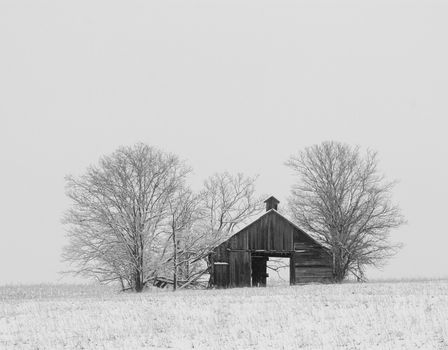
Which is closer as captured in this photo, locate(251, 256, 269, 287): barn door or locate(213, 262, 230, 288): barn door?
locate(213, 262, 230, 288): barn door

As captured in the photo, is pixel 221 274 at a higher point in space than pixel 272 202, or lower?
lower

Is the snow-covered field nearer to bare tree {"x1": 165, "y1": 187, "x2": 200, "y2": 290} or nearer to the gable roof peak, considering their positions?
bare tree {"x1": 165, "y1": 187, "x2": 200, "y2": 290}

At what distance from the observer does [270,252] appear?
49.2m

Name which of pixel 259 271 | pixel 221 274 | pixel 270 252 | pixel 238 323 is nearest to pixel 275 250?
pixel 270 252

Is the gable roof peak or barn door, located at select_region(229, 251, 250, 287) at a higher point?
the gable roof peak

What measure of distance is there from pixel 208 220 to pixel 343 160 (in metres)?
11.7

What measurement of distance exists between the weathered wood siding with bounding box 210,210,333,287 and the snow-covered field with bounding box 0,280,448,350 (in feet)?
60.8

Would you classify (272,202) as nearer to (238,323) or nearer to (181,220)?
(181,220)

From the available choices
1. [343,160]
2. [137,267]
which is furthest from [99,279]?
[343,160]

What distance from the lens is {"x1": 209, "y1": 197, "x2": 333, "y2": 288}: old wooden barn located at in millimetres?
48188

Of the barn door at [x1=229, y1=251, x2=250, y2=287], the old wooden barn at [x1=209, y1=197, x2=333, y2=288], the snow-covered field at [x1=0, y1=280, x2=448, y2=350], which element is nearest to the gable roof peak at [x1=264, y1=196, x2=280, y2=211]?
the old wooden barn at [x1=209, y1=197, x2=333, y2=288]

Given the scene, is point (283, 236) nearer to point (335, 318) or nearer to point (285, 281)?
point (285, 281)

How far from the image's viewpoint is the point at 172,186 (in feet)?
147

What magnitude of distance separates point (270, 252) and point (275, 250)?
1.33 feet
